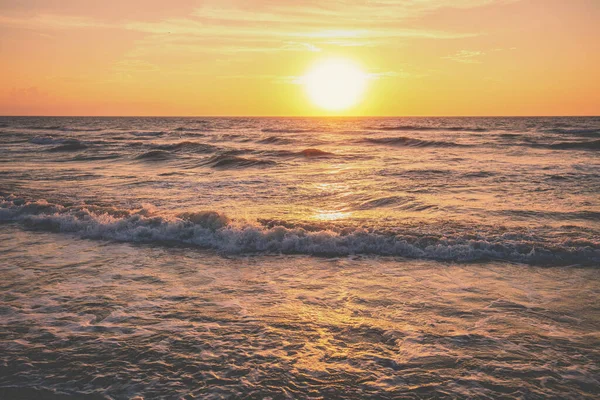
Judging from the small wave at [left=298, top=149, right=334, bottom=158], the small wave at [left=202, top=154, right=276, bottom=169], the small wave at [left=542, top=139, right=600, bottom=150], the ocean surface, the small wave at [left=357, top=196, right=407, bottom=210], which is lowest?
the ocean surface

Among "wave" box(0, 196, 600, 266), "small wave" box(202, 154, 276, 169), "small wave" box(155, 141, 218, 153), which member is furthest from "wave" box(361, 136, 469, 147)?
"wave" box(0, 196, 600, 266)

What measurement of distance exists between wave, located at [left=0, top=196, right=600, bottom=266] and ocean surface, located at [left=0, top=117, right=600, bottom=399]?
46mm

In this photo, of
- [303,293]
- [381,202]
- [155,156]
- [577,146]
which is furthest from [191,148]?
[303,293]

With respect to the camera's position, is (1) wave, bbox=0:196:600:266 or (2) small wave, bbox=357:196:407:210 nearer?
(1) wave, bbox=0:196:600:266

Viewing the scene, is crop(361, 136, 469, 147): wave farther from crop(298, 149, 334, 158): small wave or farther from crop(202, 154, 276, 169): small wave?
crop(202, 154, 276, 169): small wave

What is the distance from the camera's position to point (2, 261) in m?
8.86

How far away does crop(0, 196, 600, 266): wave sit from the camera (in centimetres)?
925

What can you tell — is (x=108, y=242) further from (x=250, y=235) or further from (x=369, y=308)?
(x=369, y=308)

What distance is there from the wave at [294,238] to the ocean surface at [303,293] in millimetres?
46

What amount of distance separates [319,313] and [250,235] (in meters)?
4.27

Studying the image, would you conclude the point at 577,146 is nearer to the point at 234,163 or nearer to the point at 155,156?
the point at 234,163

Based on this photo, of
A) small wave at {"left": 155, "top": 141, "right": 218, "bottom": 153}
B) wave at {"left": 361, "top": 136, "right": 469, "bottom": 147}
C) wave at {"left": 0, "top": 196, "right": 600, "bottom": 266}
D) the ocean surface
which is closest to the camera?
the ocean surface

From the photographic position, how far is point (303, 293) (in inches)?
287

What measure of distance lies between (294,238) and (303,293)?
297 cm
